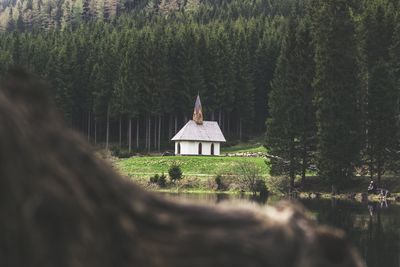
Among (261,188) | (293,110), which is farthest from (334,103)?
(261,188)

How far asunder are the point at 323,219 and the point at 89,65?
62708 mm

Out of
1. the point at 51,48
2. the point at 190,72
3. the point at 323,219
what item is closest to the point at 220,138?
the point at 190,72

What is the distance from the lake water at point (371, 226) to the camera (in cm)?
2239

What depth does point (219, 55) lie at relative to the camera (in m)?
91.2

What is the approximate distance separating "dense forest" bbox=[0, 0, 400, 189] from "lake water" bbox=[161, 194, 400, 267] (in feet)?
40.5

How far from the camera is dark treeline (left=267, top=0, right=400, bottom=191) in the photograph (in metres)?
55.3

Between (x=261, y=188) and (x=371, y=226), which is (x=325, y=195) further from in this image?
(x=371, y=226)

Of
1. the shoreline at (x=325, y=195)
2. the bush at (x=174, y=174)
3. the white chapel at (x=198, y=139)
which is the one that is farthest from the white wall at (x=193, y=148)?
the shoreline at (x=325, y=195)

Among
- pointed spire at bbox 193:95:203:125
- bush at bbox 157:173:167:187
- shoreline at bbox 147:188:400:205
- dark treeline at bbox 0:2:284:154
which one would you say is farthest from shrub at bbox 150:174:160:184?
dark treeline at bbox 0:2:284:154

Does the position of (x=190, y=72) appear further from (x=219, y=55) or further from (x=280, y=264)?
(x=280, y=264)

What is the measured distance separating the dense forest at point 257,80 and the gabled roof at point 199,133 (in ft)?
16.6

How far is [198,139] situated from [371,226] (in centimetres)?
5027

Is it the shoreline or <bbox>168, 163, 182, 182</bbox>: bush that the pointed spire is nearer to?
<bbox>168, 163, 182, 182</bbox>: bush

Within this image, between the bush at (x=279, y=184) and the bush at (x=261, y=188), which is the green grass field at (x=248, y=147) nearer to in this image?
the bush at (x=279, y=184)
